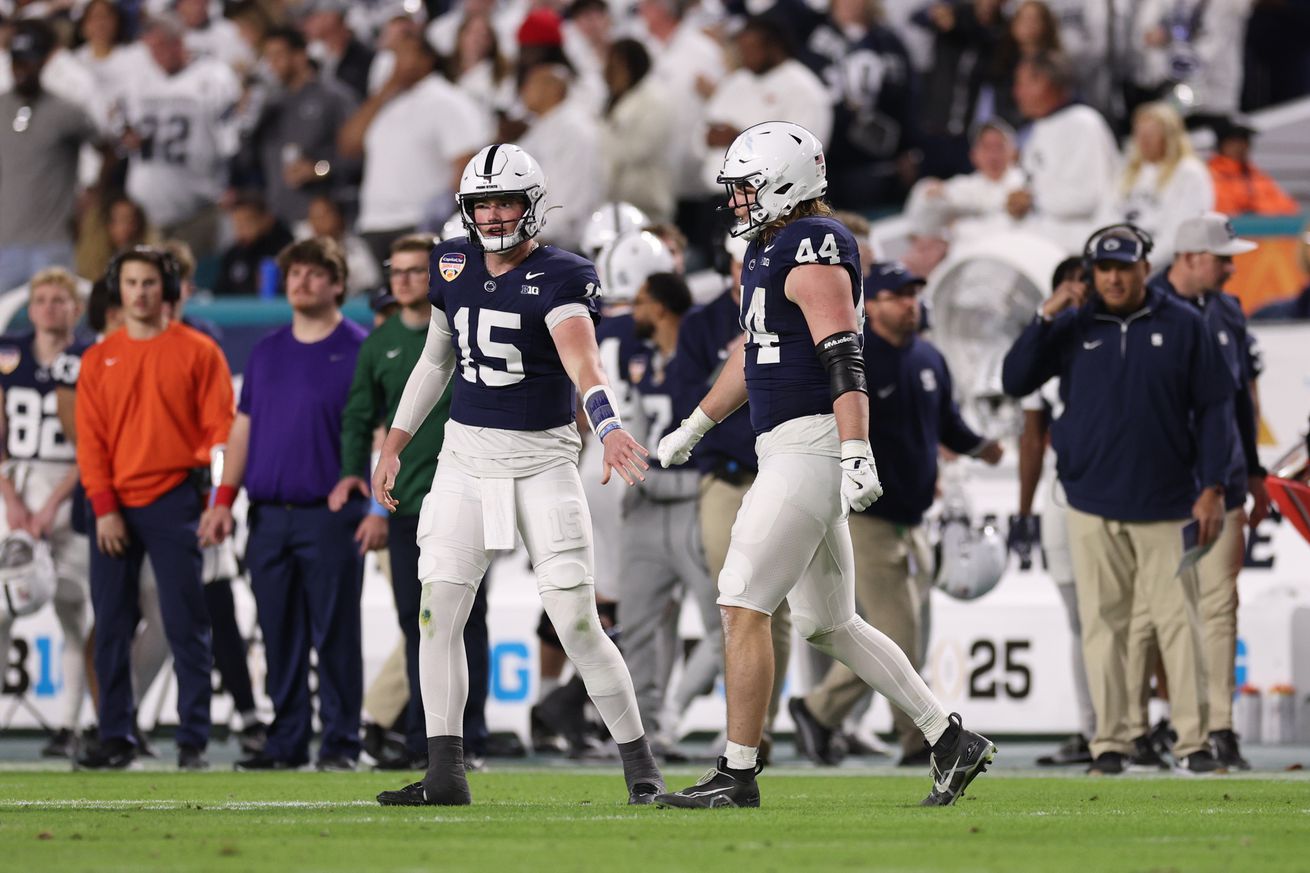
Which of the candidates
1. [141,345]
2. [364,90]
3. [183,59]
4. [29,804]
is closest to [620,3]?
[364,90]

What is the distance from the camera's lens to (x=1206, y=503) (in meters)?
9.65

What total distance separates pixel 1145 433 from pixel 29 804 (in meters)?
4.74

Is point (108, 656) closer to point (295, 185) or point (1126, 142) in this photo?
point (295, 185)

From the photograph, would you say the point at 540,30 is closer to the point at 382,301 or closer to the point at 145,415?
the point at 382,301

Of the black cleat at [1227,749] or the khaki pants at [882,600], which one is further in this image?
the khaki pants at [882,600]

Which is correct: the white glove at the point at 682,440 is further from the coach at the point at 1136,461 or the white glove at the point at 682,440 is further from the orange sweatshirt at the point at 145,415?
the orange sweatshirt at the point at 145,415

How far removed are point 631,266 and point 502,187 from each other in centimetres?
387

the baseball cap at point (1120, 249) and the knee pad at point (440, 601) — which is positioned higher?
the baseball cap at point (1120, 249)

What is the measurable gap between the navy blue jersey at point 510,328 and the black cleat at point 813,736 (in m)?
3.30

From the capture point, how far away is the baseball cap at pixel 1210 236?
1037 centimetres

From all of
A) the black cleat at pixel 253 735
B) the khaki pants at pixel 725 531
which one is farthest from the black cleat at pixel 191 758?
the khaki pants at pixel 725 531

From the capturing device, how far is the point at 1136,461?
9891 mm

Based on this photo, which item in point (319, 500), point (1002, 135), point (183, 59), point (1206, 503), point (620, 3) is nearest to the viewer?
point (1206, 503)

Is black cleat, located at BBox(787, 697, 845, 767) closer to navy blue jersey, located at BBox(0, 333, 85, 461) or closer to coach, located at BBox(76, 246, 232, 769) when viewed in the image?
coach, located at BBox(76, 246, 232, 769)
